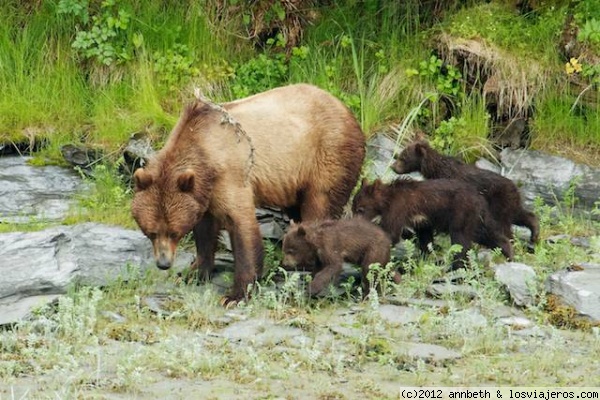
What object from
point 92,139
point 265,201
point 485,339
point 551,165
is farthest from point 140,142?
point 485,339

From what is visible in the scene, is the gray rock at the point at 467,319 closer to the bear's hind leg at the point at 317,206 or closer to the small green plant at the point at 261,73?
the bear's hind leg at the point at 317,206

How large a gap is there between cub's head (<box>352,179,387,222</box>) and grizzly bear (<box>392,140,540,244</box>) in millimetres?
707

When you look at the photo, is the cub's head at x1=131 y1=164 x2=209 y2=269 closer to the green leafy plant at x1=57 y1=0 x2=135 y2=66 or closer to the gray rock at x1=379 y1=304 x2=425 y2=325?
the gray rock at x1=379 y1=304 x2=425 y2=325

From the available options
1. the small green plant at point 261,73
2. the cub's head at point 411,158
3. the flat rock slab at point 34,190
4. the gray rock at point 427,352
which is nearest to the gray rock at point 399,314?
the gray rock at point 427,352

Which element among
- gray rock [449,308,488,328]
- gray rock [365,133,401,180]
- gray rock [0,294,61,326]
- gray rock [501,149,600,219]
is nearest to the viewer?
gray rock [449,308,488,328]

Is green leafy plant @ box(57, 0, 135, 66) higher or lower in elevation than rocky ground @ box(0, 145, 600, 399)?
higher

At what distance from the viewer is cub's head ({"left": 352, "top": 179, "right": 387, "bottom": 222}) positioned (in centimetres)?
1216

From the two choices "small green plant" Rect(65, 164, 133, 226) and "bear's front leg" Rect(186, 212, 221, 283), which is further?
"small green plant" Rect(65, 164, 133, 226)

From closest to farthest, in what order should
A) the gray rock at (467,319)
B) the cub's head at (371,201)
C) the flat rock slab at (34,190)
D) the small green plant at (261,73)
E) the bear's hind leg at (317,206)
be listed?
the gray rock at (467,319) < the cub's head at (371,201) < the bear's hind leg at (317,206) < the flat rock slab at (34,190) < the small green plant at (261,73)

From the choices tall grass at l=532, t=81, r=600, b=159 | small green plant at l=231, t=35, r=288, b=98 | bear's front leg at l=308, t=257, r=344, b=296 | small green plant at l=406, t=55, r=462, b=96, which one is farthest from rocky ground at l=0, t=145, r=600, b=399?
small green plant at l=406, t=55, r=462, b=96

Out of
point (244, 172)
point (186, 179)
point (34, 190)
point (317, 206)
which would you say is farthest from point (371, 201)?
point (34, 190)

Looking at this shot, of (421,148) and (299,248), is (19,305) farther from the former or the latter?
(421,148)

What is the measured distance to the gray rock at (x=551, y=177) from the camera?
13.9 metres

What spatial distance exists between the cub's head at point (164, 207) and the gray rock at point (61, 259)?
0.56 meters
